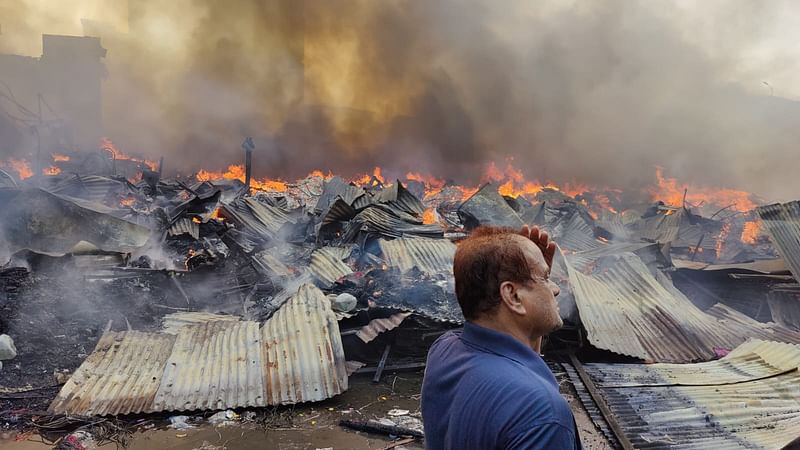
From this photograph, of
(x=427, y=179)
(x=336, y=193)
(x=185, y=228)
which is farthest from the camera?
(x=427, y=179)

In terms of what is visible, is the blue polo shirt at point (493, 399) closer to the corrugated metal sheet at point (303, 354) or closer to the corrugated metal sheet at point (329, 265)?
the corrugated metal sheet at point (303, 354)

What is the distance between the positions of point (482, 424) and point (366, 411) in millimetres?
3327

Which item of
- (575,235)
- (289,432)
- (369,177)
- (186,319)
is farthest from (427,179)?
(289,432)

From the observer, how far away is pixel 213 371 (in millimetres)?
4098

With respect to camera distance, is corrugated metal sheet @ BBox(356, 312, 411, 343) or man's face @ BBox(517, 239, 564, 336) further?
corrugated metal sheet @ BBox(356, 312, 411, 343)

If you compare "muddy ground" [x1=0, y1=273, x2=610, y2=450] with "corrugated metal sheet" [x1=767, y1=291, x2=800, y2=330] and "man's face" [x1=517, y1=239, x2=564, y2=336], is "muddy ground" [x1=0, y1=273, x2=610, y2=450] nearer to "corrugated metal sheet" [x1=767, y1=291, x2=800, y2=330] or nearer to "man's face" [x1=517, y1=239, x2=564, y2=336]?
"man's face" [x1=517, y1=239, x2=564, y2=336]

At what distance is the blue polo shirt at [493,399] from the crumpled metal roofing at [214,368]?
3.06 m

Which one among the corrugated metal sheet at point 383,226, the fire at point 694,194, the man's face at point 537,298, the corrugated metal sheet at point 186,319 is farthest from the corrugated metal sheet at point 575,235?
the man's face at point 537,298

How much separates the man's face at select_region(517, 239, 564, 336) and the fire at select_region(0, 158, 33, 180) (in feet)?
62.2

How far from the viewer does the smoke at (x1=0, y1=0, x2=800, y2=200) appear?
61.9 ft

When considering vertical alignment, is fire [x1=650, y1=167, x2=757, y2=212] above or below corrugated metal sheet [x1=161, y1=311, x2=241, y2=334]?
above

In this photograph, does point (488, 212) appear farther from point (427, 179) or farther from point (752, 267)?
point (427, 179)

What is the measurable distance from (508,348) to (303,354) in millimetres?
3460

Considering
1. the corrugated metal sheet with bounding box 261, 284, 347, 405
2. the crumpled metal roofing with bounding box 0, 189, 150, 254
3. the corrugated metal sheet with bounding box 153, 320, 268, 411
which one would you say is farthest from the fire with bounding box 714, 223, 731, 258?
the crumpled metal roofing with bounding box 0, 189, 150, 254
